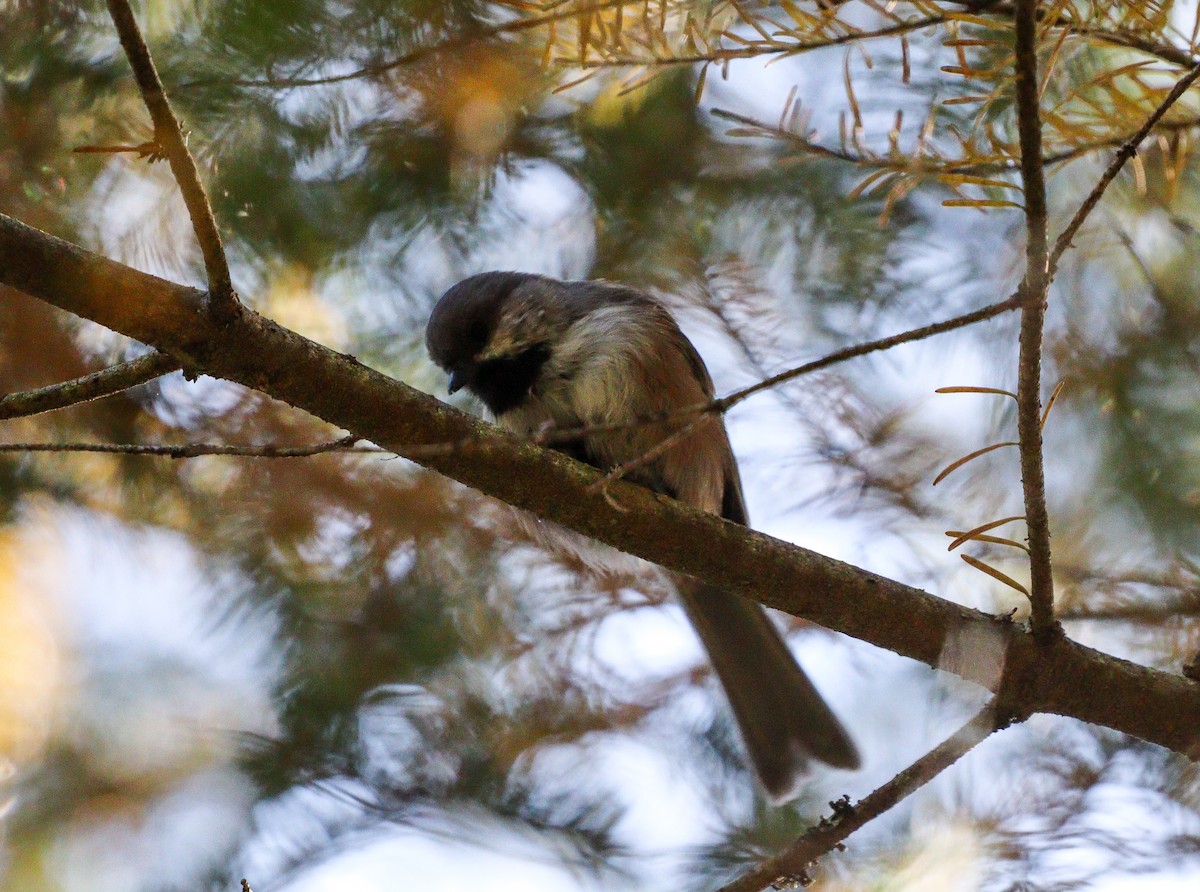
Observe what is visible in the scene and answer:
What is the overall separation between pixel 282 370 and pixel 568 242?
1.78 m

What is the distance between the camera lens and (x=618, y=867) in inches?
129

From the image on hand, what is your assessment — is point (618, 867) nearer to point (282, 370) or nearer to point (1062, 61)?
point (282, 370)

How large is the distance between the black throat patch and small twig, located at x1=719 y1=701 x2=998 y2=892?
154 centimetres

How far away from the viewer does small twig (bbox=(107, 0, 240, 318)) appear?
1.58 meters

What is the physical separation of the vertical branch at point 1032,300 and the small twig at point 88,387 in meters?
1.42

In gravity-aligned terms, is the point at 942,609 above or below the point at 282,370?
below

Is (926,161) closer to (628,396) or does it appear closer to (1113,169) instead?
(1113,169)

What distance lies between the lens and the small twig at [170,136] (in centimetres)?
158

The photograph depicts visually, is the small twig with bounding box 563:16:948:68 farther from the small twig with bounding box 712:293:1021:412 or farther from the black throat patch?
the black throat patch

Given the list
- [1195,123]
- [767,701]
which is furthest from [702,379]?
[1195,123]

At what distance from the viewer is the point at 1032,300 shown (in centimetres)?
174

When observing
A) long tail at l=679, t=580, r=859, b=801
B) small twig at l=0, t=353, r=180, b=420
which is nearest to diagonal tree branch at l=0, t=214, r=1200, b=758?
small twig at l=0, t=353, r=180, b=420

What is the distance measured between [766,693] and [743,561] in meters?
1.12

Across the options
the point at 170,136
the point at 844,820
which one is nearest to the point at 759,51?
the point at 170,136
